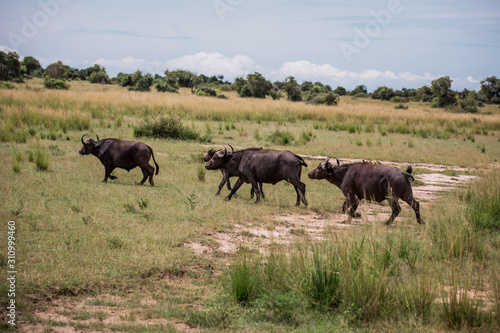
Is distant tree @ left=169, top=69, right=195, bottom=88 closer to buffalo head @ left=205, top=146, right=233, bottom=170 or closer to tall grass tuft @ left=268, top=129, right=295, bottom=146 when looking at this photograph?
tall grass tuft @ left=268, top=129, right=295, bottom=146

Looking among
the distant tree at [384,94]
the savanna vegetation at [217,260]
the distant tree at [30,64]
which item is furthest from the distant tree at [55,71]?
the savanna vegetation at [217,260]

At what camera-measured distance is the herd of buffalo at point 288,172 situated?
927 cm

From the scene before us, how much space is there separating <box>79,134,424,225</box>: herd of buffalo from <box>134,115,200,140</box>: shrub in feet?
24.5

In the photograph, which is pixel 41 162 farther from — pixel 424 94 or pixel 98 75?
pixel 424 94

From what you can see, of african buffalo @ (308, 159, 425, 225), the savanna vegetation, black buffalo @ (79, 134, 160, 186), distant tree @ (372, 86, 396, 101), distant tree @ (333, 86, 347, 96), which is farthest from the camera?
distant tree @ (333, 86, 347, 96)

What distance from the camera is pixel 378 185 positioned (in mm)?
9336

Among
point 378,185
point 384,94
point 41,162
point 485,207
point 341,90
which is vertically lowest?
point 485,207

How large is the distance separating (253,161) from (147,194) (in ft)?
7.96

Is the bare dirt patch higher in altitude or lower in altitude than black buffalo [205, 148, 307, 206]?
lower

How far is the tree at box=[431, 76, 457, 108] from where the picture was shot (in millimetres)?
56719

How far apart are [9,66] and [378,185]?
140ft

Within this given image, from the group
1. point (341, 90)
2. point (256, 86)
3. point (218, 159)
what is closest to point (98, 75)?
point (256, 86)

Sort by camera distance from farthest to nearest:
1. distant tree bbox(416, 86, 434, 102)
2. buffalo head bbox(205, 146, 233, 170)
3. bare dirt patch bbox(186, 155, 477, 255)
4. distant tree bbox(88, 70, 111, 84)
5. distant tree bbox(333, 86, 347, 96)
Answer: distant tree bbox(333, 86, 347, 96) < distant tree bbox(416, 86, 434, 102) < distant tree bbox(88, 70, 111, 84) < buffalo head bbox(205, 146, 233, 170) < bare dirt patch bbox(186, 155, 477, 255)

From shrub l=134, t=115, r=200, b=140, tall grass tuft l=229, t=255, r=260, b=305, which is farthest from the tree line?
tall grass tuft l=229, t=255, r=260, b=305
